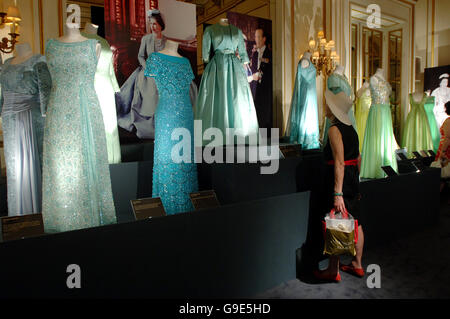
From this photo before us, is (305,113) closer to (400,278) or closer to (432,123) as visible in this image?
(400,278)

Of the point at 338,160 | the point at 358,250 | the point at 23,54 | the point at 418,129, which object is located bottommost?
the point at 358,250

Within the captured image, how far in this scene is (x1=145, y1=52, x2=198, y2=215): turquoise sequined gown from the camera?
8.54 ft

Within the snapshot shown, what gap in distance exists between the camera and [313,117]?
197 inches

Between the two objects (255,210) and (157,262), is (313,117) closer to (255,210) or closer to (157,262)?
(255,210)

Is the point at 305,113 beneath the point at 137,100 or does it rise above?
beneath

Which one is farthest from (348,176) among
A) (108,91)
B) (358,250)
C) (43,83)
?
(108,91)

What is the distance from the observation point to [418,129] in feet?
22.7

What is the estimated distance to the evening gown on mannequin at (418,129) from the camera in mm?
6850

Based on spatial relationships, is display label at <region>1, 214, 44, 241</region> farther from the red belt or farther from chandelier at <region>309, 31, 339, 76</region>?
chandelier at <region>309, 31, 339, 76</region>

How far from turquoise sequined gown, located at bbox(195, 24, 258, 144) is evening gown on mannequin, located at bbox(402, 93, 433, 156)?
480cm

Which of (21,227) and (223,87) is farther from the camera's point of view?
(223,87)

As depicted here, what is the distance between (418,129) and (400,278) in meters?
5.27
